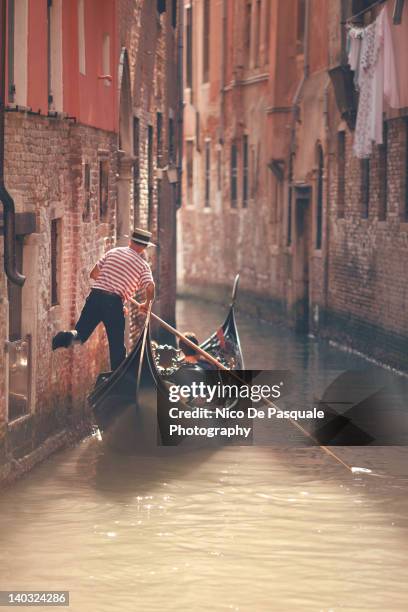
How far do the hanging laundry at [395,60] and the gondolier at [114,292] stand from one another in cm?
496

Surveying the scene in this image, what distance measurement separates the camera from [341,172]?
21.8 meters

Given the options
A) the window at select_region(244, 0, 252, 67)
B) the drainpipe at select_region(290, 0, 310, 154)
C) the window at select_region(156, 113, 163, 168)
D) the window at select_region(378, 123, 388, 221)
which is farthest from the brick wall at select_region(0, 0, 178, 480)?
the window at select_region(244, 0, 252, 67)

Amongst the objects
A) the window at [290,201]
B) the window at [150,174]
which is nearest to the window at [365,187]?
the window at [150,174]

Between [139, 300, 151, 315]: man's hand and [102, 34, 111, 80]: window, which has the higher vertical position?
[102, 34, 111, 80]: window

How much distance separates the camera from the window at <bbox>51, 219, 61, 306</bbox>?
1265cm

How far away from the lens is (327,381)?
18.1 metres

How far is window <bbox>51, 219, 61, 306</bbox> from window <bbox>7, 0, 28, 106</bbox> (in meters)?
1.86

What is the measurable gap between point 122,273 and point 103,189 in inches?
71.9

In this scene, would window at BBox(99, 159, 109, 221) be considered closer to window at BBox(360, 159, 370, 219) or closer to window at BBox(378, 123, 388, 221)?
window at BBox(378, 123, 388, 221)

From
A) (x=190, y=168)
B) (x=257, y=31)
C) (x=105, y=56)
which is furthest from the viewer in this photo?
(x=190, y=168)

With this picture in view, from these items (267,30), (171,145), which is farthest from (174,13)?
(267,30)

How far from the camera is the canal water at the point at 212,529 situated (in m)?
8.21

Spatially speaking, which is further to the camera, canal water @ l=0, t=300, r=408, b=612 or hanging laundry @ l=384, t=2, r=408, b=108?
hanging laundry @ l=384, t=2, r=408, b=108

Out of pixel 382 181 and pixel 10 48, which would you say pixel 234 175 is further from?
pixel 10 48
